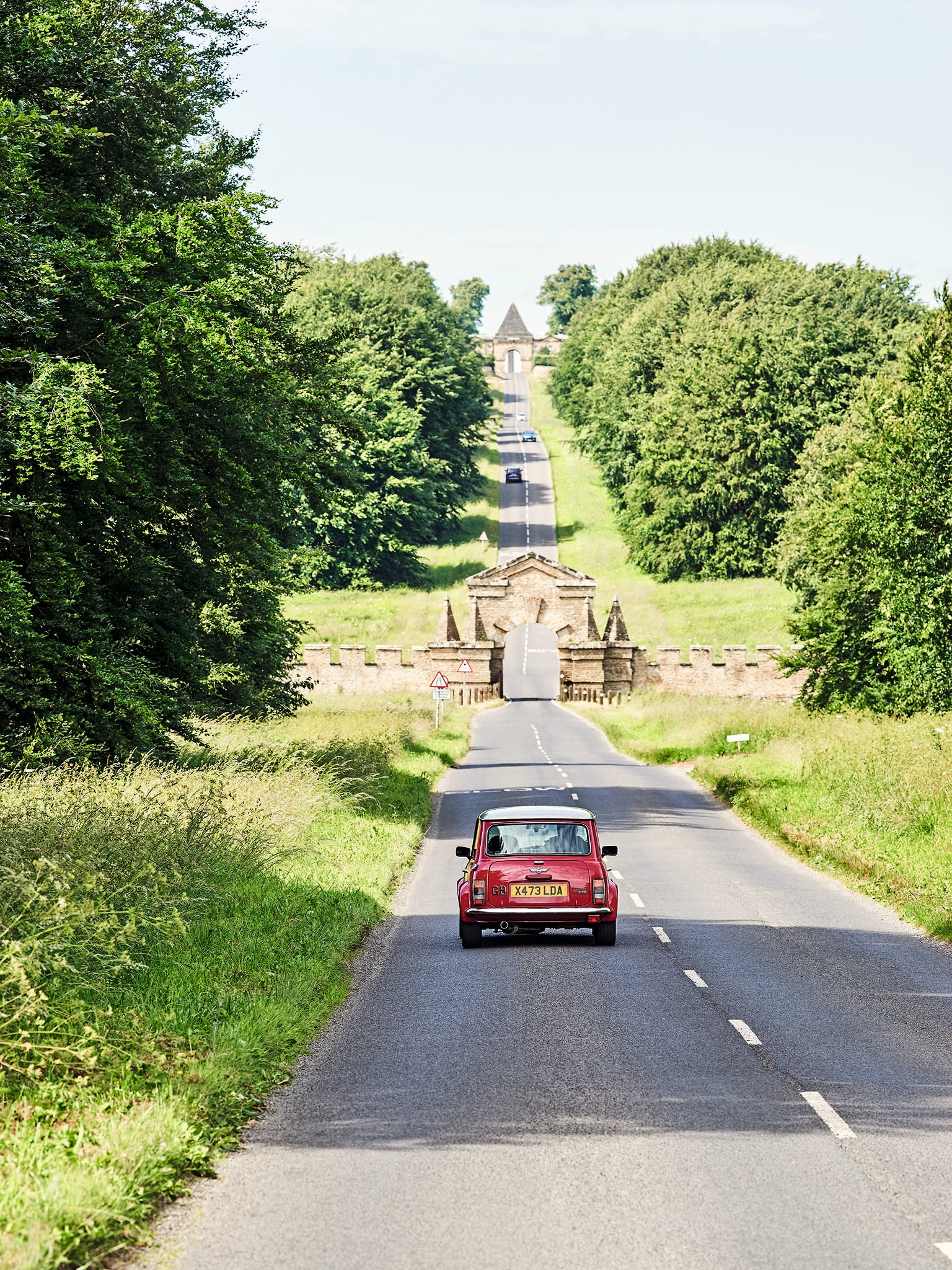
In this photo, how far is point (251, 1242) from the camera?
7371mm

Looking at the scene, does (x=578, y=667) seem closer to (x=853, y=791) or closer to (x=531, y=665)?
(x=531, y=665)

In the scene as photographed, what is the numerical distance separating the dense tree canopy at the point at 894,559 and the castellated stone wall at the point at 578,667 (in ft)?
92.7

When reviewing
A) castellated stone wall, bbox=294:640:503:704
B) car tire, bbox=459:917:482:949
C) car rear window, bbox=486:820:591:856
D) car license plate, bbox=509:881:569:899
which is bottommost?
castellated stone wall, bbox=294:640:503:704

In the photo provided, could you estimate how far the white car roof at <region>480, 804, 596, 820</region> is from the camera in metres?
18.0

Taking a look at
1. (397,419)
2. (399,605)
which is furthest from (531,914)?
(397,419)

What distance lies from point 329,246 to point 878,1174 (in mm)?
112802

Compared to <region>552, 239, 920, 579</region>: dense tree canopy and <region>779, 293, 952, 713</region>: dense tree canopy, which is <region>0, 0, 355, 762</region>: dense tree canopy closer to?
<region>779, 293, 952, 713</region>: dense tree canopy

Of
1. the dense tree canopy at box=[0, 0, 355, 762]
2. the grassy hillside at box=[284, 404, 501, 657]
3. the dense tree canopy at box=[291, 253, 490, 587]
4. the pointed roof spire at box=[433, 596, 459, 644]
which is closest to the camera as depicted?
the dense tree canopy at box=[0, 0, 355, 762]

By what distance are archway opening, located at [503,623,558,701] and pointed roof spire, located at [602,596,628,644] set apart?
4.48m

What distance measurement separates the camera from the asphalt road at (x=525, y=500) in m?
107

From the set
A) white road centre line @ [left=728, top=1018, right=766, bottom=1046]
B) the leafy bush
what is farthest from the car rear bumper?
white road centre line @ [left=728, top=1018, right=766, bottom=1046]

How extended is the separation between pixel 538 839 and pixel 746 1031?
17.7 ft

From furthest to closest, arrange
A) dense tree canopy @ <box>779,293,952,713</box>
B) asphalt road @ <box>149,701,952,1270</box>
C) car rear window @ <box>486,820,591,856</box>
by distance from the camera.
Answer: dense tree canopy @ <box>779,293,952,713</box>, car rear window @ <box>486,820,591,856</box>, asphalt road @ <box>149,701,952,1270</box>

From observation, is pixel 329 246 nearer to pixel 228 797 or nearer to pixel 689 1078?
pixel 228 797
